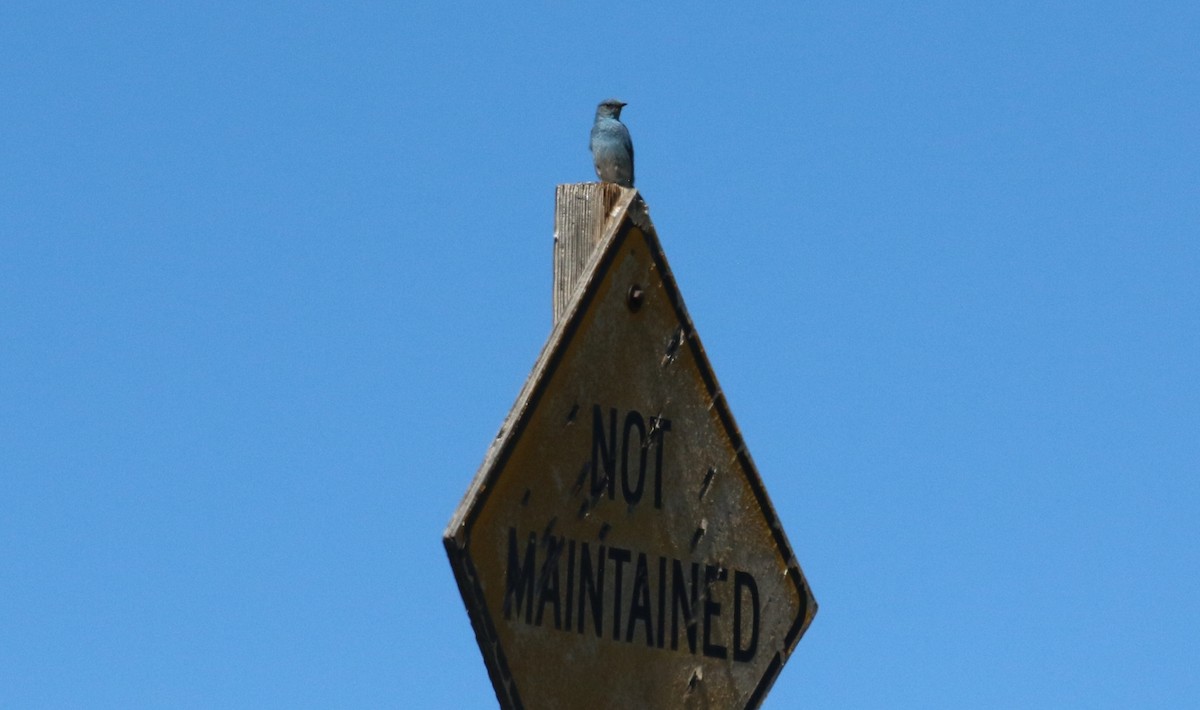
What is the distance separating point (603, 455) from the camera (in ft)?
8.12

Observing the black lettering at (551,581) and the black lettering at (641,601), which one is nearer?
the black lettering at (551,581)

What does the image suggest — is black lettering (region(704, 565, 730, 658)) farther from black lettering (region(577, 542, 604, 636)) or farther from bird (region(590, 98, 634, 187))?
bird (region(590, 98, 634, 187))

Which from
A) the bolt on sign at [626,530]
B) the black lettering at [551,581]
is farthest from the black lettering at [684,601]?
the black lettering at [551,581]

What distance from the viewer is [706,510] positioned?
2.68 m

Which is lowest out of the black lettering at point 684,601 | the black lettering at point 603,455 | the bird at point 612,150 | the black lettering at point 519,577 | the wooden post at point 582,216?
the black lettering at point 519,577

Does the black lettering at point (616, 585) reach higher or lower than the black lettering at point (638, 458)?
lower

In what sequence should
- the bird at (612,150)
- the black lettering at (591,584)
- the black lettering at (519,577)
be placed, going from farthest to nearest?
the bird at (612,150) < the black lettering at (591,584) < the black lettering at (519,577)

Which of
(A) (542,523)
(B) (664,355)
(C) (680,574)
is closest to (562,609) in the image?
(A) (542,523)

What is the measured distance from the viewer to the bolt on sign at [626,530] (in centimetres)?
226

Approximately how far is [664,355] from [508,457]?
467mm

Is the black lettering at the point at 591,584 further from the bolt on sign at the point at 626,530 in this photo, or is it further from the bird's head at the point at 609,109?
the bird's head at the point at 609,109

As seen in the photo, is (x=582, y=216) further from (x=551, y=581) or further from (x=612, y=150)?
(x=612, y=150)

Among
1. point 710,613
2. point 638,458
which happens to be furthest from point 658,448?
point 710,613

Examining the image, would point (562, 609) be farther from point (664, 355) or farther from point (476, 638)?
point (664, 355)
